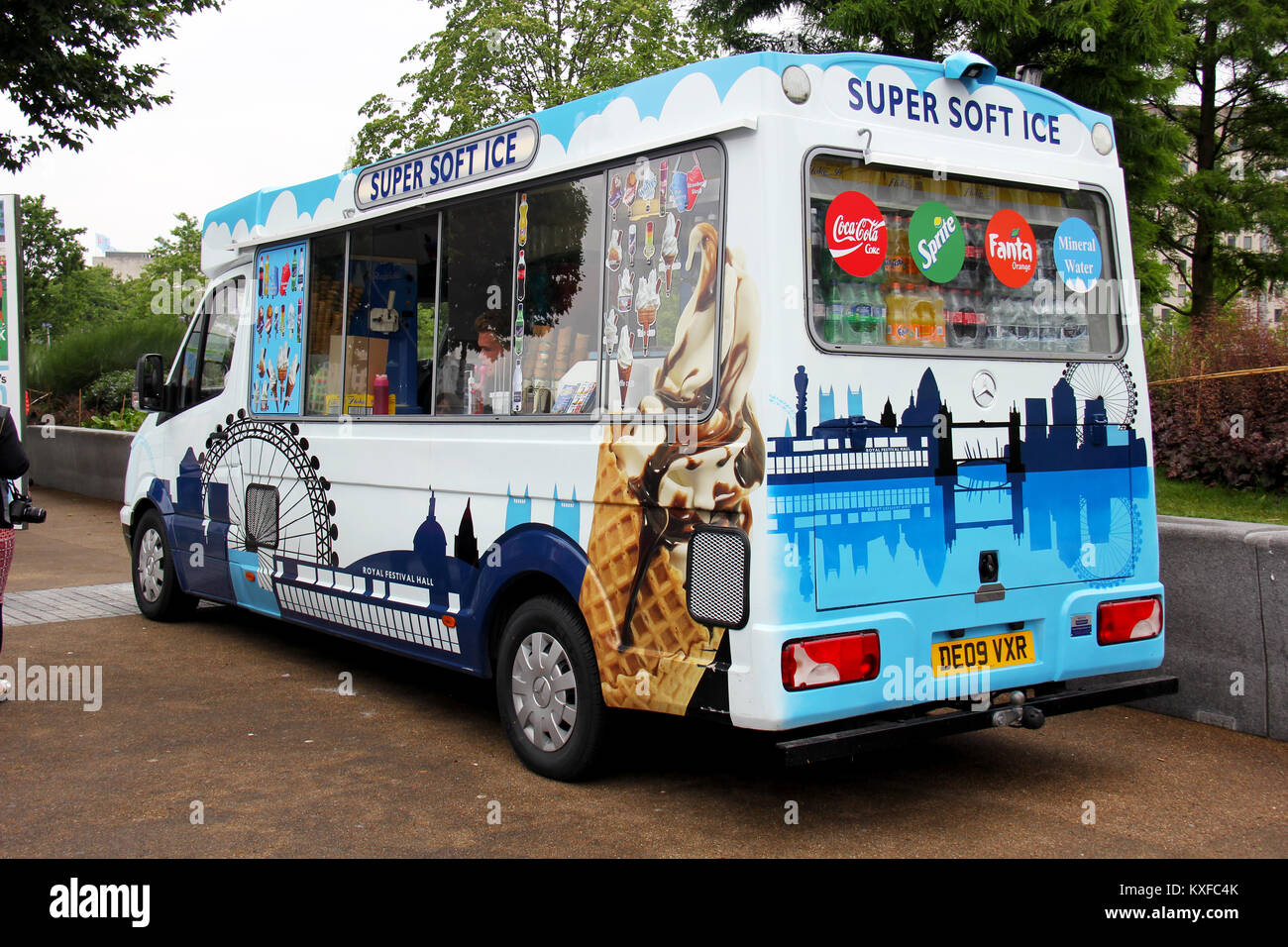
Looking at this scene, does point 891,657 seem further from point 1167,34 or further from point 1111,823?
point 1167,34

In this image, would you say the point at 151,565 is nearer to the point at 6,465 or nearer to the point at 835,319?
the point at 6,465

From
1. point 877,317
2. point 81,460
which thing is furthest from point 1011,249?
point 81,460

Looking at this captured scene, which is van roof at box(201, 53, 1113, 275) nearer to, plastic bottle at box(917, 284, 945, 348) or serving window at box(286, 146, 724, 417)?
serving window at box(286, 146, 724, 417)

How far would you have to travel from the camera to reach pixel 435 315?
21.1ft

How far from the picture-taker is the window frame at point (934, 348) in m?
4.38

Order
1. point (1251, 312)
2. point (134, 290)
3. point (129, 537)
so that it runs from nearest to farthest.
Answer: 1. point (129, 537)
2. point (1251, 312)
3. point (134, 290)

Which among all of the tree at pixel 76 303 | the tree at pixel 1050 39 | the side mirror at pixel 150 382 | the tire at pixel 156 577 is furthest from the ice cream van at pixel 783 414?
the tree at pixel 76 303

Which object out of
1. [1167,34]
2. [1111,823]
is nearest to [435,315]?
[1111,823]

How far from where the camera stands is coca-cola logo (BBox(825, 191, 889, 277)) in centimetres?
450

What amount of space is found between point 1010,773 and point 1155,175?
10344mm

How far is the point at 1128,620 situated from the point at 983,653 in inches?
33.4

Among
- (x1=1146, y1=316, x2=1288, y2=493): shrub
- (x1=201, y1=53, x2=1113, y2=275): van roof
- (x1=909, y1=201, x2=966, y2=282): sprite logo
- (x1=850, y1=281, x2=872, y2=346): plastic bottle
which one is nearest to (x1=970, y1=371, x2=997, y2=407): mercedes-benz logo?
(x1=909, y1=201, x2=966, y2=282): sprite logo

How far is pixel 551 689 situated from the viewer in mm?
5207

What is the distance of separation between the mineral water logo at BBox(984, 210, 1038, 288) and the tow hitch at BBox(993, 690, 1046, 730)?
1.76m
